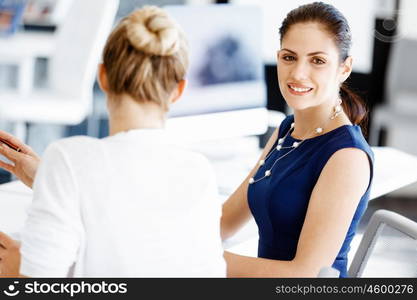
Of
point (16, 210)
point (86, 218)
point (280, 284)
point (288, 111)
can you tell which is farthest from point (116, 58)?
point (288, 111)

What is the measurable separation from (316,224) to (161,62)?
0.57 meters

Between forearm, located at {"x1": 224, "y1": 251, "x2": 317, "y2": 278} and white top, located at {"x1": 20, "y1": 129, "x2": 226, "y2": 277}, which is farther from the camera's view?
forearm, located at {"x1": 224, "y1": 251, "x2": 317, "y2": 278}

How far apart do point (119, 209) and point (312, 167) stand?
0.67 metres

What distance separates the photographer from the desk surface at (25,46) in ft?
15.2

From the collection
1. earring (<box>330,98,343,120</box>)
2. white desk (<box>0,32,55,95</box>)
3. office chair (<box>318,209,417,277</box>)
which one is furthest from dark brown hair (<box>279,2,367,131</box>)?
white desk (<box>0,32,55,95</box>)

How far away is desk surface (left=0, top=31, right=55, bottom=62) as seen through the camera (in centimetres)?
464

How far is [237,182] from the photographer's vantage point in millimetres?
2422

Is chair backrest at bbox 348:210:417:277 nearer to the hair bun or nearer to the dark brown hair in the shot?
the dark brown hair

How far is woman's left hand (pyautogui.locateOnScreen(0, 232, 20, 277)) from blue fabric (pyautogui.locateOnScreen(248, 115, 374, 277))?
0.64 meters

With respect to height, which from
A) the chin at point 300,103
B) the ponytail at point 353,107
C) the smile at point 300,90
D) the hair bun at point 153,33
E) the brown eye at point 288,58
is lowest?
the ponytail at point 353,107

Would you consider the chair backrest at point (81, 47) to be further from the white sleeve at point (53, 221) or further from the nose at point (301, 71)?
the white sleeve at point (53, 221)

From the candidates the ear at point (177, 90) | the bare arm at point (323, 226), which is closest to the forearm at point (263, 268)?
the bare arm at point (323, 226)

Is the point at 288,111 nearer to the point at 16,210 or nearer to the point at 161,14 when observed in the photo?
the point at 16,210

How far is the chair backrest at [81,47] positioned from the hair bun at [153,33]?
125 inches
